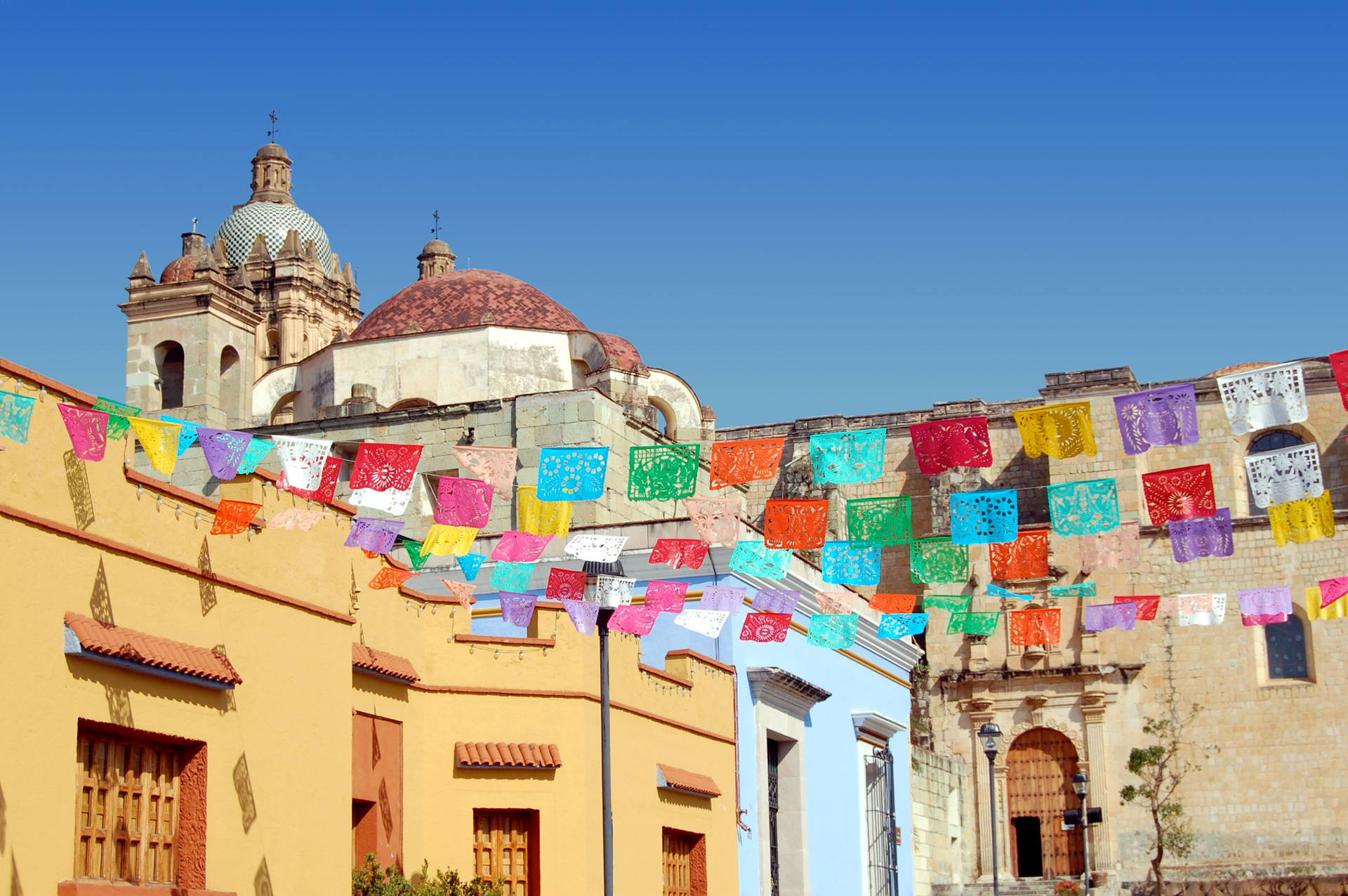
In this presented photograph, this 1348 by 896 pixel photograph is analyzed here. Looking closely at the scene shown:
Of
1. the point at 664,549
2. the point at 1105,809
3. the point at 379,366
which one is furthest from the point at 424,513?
the point at 1105,809

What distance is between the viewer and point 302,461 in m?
12.7

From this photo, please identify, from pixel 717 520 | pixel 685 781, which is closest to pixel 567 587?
pixel 717 520

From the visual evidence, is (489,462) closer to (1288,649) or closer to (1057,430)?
(1057,430)

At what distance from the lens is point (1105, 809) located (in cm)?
3297

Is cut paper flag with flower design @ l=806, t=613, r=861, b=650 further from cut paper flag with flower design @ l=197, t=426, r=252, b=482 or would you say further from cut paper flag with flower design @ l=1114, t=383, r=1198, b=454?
cut paper flag with flower design @ l=197, t=426, r=252, b=482

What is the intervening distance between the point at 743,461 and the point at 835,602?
7.12 meters

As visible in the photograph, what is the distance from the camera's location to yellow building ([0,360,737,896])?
980cm

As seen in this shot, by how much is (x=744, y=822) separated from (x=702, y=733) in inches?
58.5

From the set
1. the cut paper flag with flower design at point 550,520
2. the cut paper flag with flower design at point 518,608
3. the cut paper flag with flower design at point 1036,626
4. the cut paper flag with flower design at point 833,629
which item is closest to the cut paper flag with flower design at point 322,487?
the cut paper flag with flower design at point 550,520

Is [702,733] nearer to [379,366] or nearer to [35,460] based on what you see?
[35,460]

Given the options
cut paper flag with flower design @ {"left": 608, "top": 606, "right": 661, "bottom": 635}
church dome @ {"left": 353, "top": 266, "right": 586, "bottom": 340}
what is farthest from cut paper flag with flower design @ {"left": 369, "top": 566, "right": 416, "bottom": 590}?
church dome @ {"left": 353, "top": 266, "right": 586, "bottom": 340}

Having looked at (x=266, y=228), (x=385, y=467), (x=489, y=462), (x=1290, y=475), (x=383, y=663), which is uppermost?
(x=266, y=228)

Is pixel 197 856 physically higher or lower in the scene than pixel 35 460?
lower

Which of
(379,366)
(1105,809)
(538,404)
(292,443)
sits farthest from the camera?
(1105,809)
